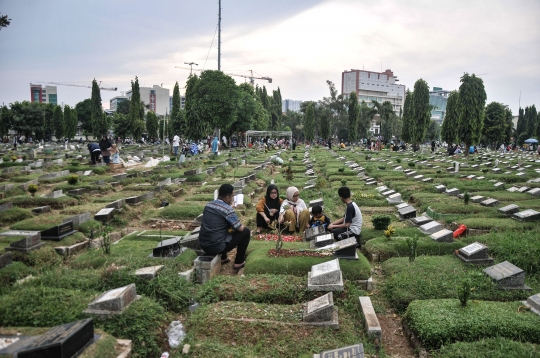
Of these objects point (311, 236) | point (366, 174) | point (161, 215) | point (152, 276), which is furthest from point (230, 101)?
point (152, 276)

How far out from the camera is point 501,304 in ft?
16.0

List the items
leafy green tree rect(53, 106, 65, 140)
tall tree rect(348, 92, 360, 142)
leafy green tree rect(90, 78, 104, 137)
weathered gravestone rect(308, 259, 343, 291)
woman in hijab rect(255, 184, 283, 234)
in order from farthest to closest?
tall tree rect(348, 92, 360, 142)
leafy green tree rect(53, 106, 65, 140)
leafy green tree rect(90, 78, 104, 137)
woman in hijab rect(255, 184, 283, 234)
weathered gravestone rect(308, 259, 343, 291)

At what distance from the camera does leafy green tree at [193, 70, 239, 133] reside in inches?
1261

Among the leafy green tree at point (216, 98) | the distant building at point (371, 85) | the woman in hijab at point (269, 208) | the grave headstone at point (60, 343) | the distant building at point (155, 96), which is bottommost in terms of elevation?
the grave headstone at point (60, 343)

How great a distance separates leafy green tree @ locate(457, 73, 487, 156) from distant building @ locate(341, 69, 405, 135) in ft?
302

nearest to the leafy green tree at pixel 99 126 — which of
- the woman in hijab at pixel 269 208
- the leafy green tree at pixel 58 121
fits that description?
the leafy green tree at pixel 58 121

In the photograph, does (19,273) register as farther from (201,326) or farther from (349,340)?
(349,340)

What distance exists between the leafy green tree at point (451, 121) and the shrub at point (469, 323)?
109 ft

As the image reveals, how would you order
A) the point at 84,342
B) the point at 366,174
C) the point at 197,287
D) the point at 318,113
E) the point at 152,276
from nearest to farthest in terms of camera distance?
the point at 84,342, the point at 152,276, the point at 197,287, the point at 366,174, the point at 318,113

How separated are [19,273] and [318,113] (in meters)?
58.4

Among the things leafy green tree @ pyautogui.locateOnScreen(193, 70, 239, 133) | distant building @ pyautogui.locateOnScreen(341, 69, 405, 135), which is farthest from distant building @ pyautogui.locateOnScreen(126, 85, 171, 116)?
leafy green tree @ pyautogui.locateOnScreen(193, 70, 239, 133)

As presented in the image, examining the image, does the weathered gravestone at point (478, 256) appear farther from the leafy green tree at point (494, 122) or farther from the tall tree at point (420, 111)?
the leafy green tree at point (494, 122)

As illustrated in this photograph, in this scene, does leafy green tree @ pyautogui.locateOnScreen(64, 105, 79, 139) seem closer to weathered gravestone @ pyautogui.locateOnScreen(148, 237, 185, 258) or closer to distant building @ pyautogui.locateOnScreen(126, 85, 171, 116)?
weathered gravestone @ pyautogui.locateOnScreen(148, 237, 185, 258)

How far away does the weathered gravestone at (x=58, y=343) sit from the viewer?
3.29 metres
